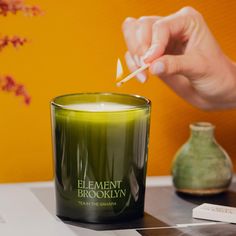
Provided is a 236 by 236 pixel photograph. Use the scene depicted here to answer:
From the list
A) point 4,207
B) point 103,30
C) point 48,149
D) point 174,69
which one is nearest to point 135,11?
point 103,30

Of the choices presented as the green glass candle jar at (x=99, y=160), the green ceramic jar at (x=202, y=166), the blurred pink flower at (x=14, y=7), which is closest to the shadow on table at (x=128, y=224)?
the green glass candle jar at (x=99, y=160)

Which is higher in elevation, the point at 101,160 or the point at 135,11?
the point at 135,11

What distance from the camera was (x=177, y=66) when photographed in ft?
3.53

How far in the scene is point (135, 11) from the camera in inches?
47.7

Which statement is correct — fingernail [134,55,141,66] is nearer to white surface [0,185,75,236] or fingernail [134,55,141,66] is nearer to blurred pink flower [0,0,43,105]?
blurred pink flower [0,0,43,105]

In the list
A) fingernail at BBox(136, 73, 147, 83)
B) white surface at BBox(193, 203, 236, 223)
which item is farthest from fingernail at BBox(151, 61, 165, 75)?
white surface at BBox(193, 203, 236, 223)

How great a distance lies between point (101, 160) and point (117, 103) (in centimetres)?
13

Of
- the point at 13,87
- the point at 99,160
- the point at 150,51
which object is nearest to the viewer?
the point at 99,160

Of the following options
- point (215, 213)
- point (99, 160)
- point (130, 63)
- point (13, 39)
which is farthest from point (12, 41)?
point (215, 213)

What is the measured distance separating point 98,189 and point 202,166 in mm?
229

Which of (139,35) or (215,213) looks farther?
(139,35)

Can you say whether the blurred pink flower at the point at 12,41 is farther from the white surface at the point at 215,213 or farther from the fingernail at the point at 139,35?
the white surface at the point at 215,213

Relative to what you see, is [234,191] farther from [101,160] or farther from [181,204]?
[101,160]

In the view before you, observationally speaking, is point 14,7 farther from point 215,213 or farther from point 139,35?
point 215,213
